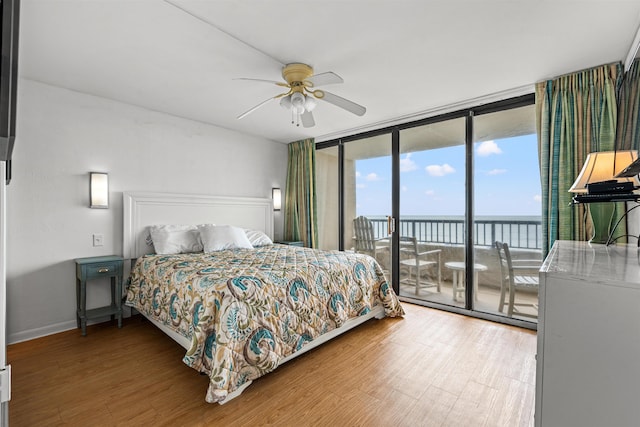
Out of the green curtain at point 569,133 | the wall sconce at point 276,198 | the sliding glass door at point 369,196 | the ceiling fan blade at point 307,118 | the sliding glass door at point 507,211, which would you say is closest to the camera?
the green curtain at point 569,133

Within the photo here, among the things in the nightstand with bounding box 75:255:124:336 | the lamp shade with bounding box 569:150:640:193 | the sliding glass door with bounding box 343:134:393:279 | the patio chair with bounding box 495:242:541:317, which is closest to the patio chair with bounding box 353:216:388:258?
the sliding glass door with bounding box 343:134:393:279

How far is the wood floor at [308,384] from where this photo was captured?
1672 millimetres

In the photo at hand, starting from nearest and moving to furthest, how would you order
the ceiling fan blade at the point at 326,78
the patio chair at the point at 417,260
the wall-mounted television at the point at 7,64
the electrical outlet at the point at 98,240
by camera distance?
1. the wall-mounted television at the point at 7,64
2. the ceiling fan blade at the point at 326,78
3. the electrical outlet at the point at 98,240
4. the patio chair at the point at 417,260

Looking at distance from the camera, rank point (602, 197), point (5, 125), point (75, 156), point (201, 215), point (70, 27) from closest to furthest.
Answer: point (5, 125) → point (602, 197) → point (70, 27) → point (75, 156) → point (201, 215)

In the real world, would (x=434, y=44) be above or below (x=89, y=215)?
above

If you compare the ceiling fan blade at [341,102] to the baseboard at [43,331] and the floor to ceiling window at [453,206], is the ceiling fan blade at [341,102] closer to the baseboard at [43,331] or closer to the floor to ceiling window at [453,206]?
the floor to ceiling window at [453,206]

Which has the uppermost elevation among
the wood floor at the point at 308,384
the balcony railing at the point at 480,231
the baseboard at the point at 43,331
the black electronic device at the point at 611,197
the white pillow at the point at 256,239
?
the black electronic device at the point at 611,197

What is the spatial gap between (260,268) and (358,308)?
110 centimetres

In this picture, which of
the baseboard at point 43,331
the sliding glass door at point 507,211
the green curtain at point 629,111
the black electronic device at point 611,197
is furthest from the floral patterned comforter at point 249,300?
the green curtain at point 629,111

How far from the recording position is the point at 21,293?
2695 millimetres

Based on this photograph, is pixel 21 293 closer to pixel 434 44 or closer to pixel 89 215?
pixel 89 215

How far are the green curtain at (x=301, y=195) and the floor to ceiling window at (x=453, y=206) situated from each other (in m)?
0.47

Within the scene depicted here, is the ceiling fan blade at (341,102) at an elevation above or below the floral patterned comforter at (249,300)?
above

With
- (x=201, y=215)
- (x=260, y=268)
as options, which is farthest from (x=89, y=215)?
(x=260, y=268)
